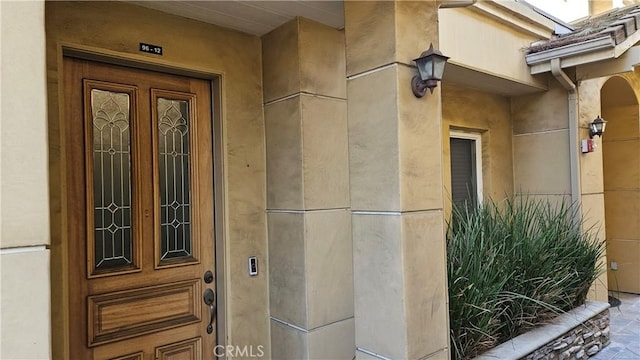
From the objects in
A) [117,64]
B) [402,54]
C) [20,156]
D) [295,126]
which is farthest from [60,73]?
[402,54]

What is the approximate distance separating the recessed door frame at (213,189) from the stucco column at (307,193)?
1.18 feet

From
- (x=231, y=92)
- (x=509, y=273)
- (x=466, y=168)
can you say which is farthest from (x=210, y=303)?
(x=466, y=168)

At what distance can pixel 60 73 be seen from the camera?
7.23ft

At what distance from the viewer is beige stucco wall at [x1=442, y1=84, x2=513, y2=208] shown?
4.63m

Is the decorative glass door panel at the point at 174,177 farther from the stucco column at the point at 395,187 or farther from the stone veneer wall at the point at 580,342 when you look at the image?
the stone veneer wall at the point at 580,342

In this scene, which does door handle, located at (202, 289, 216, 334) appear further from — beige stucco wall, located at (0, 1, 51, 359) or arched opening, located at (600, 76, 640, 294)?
arched opening, located at (600, 76, 640, 294)

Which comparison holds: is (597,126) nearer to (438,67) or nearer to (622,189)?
(622,189)

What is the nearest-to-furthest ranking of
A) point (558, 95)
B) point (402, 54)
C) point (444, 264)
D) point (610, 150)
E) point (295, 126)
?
point (402, 54), point (444, 264), point (295, 126), point (558, 95), point (610, 150)

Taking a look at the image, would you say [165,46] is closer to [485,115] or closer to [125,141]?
[125,141]

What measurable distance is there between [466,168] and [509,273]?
6.27 ft

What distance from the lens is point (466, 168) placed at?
4.97m

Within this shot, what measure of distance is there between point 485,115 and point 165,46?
3.81 metres

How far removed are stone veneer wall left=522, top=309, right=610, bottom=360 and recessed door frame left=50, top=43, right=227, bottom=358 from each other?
2.28 meters

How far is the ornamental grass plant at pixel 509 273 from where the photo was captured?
9.38 ft
